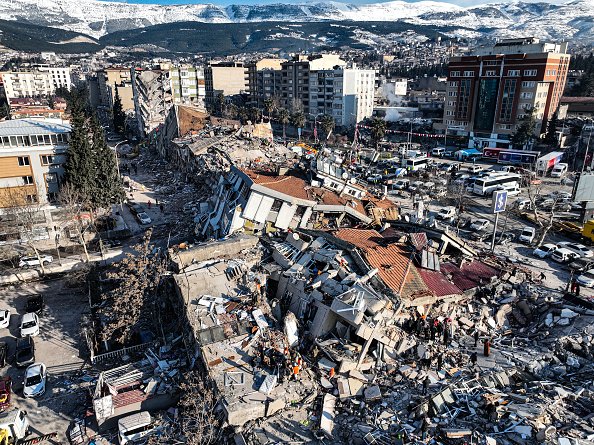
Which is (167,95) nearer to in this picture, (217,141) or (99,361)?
(217,141)

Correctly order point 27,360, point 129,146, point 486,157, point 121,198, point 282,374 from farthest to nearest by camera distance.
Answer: point 129,146 < point 486,157 < point 121,198 < point 27,360 < point 282,374

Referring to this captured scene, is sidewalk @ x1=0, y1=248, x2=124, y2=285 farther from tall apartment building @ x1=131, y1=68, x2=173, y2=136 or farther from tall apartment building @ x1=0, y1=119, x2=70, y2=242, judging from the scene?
tall apartment building @ x1=131, y1=68, x2=173, y2=136

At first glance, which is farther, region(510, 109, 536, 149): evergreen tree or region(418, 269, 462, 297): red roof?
region(510, 109, 536, 149): evergreen tree

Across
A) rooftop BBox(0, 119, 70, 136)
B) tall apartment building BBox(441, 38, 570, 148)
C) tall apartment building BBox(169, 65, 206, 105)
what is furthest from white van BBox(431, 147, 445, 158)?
tall apartment building BBox(169, 65, 206, 105)

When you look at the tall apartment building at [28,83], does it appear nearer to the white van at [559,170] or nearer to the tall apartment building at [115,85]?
the tall apartment building at [115,85]

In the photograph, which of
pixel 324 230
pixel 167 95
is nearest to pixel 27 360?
pixel 324 230

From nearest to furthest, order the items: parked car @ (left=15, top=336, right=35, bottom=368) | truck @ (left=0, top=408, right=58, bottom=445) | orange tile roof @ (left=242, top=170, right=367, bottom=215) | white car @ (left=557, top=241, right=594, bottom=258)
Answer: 1. truck @ (left=0, top=408, right=58, bottom=445)
2. parked car @ (left=15, top=336, right=35, bottom=368)
3. orange tile roof @ (left=242, top=170, right=367, bottom=215)
4. white car @ (left=557, top=241, right=594, bottom=258)
